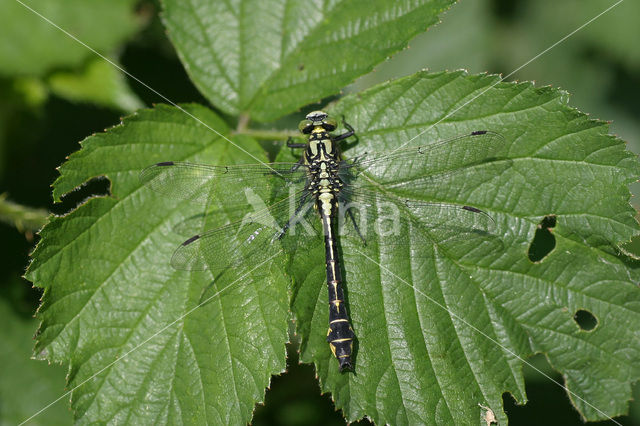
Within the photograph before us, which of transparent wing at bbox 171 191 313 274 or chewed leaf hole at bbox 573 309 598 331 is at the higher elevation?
transparent wing at bbox 171 191 313 274

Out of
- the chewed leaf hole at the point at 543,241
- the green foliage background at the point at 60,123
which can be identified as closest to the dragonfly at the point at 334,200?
the chewed leaf hole at the point at 543,241

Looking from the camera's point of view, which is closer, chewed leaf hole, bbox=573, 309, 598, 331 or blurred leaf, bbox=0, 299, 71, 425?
chewed leaf hole, bbox=573, 309, 598, 331

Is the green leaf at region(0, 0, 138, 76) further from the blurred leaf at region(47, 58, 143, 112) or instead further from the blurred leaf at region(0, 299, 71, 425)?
the blurred leaf at region(0, 299, 71, 425)

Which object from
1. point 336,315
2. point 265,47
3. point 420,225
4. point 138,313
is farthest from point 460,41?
point 138,313

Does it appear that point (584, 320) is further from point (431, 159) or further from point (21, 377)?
point (21, 377)

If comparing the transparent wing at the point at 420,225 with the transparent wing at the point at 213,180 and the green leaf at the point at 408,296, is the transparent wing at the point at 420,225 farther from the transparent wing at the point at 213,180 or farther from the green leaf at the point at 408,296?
the transparent wing at the point at 213,180

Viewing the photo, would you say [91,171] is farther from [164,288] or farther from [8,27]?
[8,27]

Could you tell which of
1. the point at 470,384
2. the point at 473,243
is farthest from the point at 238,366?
the point at 473,243

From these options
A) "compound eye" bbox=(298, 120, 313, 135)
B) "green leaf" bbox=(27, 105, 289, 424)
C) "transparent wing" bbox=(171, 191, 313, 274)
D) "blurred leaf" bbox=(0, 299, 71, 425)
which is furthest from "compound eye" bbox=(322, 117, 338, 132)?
"blurred leaf" bbox=(0, 299, 71, 425)
